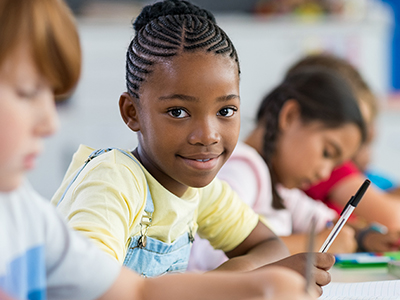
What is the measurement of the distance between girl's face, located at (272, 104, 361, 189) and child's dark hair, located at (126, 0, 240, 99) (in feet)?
2.01

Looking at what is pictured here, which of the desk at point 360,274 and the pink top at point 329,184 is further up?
the desk at point 360,274

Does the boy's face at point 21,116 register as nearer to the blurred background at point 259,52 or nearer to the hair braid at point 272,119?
the hair braid at point 272,119

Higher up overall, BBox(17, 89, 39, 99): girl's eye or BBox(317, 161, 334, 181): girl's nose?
BBox(17, 89, 39, 99): girl's eye

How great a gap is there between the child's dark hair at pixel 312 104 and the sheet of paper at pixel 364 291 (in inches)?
19.6

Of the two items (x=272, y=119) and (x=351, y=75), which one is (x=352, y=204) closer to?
(x=272, y=119)

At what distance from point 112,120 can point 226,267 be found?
2.42 metres

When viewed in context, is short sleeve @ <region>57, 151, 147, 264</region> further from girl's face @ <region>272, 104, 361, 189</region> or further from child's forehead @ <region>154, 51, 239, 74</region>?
girl's face @ <region>272, 104, 361, 189</region>

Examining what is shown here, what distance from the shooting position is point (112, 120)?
118 inches

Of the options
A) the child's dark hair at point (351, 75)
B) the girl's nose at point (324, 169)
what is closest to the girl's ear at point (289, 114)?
the girl's nose at point (324, 169)

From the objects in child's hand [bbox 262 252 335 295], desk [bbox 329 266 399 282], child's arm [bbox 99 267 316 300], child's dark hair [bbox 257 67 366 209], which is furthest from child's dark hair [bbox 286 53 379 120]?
child's arm [bbox 99 267 316 300]

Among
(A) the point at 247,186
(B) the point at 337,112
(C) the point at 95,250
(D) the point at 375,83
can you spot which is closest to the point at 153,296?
(C) the point at 95,250

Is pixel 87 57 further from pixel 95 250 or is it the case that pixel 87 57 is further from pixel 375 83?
pixel 95 250

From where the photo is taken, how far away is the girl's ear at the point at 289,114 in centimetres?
120

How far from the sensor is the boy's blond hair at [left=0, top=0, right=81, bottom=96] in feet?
1.03
